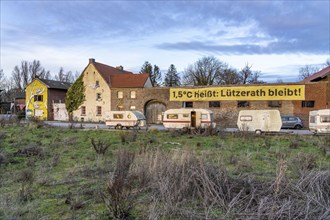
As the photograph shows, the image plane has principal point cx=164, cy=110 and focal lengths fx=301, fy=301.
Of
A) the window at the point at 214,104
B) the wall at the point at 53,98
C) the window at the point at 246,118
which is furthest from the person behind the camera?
the wall at the point at 53,98

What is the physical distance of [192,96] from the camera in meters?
37.9

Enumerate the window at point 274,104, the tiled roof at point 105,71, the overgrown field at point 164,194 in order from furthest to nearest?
1. the tiled roof at point 105,71
2. the window at point 274,104
3. the overgrown field at point 164,194

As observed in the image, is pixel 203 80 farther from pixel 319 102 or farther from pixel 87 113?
pixel 319 102

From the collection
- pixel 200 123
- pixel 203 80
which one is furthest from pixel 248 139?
pixel 203 80

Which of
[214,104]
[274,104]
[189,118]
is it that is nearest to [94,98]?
[214,104]

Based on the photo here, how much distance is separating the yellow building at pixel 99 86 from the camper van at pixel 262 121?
1955 cm

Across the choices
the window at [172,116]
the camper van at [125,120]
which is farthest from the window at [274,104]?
the camper van at [125,120]

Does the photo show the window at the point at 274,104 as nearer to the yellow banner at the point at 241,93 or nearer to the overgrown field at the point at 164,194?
the yellow banner at the point at 241,93

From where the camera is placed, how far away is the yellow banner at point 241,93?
109 feet

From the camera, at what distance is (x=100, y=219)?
478 centimetres

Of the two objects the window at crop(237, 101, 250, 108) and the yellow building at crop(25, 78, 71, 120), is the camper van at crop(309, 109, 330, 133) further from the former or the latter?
the yellow building at crop(25, 78, 71, 120)

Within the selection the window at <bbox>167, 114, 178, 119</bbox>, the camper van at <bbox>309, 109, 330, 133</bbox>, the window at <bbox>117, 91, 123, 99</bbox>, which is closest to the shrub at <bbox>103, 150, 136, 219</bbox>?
the camper van at <bbox>309, 109, 330, 133</bbox>

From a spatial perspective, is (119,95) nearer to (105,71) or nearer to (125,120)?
(105,71)

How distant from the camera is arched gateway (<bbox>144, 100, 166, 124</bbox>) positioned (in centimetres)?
3944
